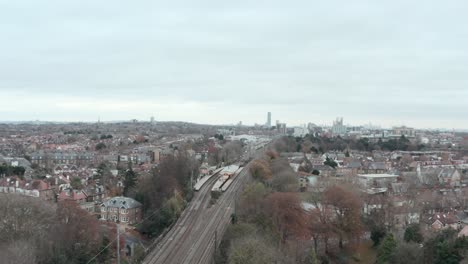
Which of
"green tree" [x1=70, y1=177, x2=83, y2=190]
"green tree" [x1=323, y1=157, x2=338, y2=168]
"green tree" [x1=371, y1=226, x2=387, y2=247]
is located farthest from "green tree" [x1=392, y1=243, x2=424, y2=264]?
"green tree" [x1=323, y1=157, x2=338, y2=168]

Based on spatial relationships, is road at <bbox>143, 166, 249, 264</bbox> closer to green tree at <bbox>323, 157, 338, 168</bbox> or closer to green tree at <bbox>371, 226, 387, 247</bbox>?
green tree at <bbox>371, 226, 387, 247</bbox>

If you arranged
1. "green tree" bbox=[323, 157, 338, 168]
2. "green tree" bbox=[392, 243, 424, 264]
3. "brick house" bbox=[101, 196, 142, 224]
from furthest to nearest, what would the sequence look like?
"green tree" bbox=[323, 157, 338, 168], "brick house" bbox=[101, 196, 142, 224], "green tree" bbox=[392, 243, 424, 264]

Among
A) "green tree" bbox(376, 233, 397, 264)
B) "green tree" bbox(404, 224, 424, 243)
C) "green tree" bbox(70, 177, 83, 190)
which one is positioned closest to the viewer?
"green tree" bbox(376, 233, 397, 264)

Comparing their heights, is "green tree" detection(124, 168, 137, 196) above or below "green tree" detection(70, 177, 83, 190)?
above

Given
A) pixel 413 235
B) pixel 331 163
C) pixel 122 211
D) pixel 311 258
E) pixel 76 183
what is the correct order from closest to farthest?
pixel 311 258 < pixel 413 235 < pixel 122 211 < pixel 76 183 < pixel 331 163

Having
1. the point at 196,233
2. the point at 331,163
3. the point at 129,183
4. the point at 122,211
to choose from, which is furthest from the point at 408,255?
the point at 331,163

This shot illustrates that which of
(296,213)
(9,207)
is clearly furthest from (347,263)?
(9,207)

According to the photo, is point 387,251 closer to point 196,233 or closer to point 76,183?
point 196,233

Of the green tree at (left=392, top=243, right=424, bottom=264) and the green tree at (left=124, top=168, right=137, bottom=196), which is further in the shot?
the green tree at (left=124, top=168, right=137, bottom=196)

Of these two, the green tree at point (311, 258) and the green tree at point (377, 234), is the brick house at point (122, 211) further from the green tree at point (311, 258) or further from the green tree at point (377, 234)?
the green tree at point (377, 234)

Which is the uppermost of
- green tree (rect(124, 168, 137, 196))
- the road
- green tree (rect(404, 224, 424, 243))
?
green tree (rect(124, 168, 137, 196))
